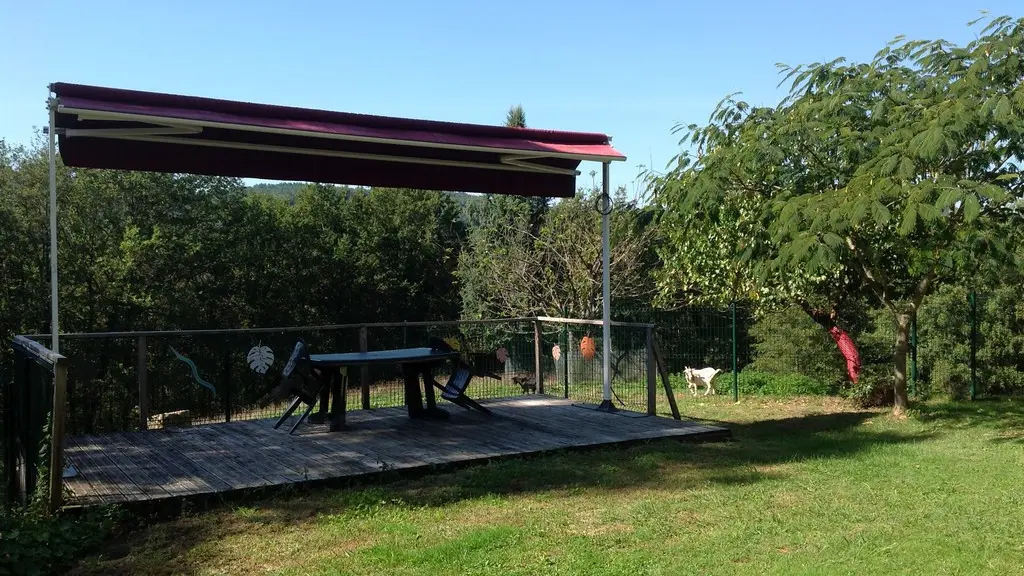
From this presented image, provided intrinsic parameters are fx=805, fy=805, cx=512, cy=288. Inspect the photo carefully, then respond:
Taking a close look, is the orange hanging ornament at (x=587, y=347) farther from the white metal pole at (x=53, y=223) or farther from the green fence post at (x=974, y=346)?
the white metal pole at (x=53, y=223)

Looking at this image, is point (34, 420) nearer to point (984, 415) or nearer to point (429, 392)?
point (429, 392)

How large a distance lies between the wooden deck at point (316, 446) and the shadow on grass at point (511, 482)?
0.72 feet

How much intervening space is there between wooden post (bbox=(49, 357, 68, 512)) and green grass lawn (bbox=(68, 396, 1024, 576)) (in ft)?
1.63

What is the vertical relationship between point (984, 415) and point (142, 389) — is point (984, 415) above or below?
below

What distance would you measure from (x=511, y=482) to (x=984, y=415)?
6318 millimetres

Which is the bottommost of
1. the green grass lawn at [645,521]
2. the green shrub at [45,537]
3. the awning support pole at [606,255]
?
the green grass lawn at [645,521]

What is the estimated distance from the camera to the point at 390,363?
7.63 metres

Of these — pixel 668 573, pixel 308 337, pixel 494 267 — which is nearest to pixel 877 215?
pixel 668 573

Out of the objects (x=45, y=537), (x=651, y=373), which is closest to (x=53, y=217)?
(x=45, y=537)

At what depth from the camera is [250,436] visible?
295 inches

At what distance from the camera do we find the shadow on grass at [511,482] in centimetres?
450

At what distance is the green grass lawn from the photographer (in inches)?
162

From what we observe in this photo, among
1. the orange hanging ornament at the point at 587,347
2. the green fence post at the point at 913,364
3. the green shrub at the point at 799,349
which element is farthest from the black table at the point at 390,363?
the green fence post at the point at 913,364

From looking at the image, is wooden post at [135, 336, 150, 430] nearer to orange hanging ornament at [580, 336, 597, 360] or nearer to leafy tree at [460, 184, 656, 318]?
orange hanging ornament at [580, 336, 597, 360]
